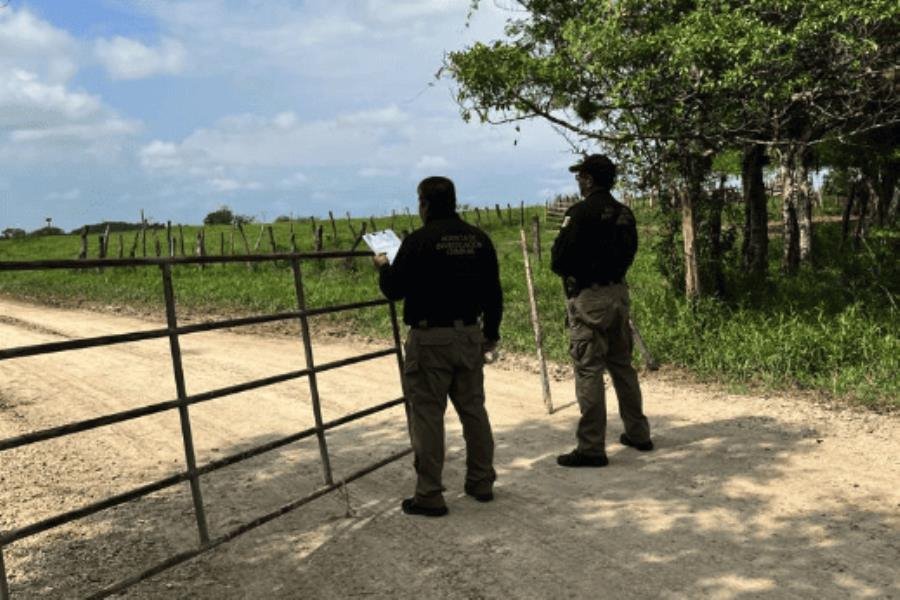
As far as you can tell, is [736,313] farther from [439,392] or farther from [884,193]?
[884,193]

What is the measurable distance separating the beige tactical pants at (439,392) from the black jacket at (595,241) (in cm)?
118

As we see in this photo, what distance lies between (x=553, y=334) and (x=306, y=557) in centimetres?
694

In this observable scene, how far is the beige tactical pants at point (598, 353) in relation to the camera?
5.71m

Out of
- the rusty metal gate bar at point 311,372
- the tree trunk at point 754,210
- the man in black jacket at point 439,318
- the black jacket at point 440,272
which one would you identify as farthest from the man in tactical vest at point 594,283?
the tree trunk at point 754,210

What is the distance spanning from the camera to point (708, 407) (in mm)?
7410

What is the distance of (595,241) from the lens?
5.72 metres

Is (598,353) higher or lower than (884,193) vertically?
lower

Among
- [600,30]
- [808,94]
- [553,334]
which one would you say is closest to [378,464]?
[553,334]

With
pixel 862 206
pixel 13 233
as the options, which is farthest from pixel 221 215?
pixel 862 206

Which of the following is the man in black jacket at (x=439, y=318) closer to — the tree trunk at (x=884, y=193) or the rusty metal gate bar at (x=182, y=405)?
the rusty metal gate bar at (x=182, y=405)

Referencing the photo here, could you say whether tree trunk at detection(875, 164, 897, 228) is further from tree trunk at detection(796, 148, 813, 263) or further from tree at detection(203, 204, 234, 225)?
tree at detection(203, 204, 234, 225)

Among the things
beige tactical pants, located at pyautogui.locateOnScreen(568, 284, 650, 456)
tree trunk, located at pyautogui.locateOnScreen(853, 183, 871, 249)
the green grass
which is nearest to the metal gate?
beige tactical pants, located at pyautogui.locateOnScreen(568, 284, 650, 456)

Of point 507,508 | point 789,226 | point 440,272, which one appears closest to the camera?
point 440,272

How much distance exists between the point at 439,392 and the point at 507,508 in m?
0.90
